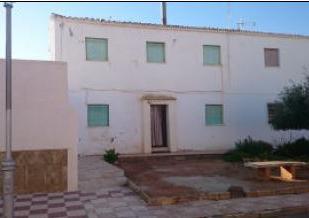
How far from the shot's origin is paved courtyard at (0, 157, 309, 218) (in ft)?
26.2

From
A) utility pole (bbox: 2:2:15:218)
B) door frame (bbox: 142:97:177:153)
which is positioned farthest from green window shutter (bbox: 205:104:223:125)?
utility pole (bbox: 2:2:15:218)

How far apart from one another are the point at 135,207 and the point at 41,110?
365 centimetres

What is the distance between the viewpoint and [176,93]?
1861cm

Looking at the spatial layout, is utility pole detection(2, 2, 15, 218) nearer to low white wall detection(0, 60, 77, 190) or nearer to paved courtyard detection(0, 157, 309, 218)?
paved courtyard detection(0, 157, 309, 218)

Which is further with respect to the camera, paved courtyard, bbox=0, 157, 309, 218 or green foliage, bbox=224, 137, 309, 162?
green foliage, bbox=224, 137, 309, 162

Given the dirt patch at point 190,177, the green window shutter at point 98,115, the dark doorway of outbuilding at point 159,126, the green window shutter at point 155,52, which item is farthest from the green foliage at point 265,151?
the green window shutter at point 98,115

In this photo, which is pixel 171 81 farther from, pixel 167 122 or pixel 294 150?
pixel 294 150

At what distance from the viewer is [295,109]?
15.6 m

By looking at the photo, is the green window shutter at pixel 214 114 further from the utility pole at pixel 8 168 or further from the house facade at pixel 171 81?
the utility pole at pixel 8 168

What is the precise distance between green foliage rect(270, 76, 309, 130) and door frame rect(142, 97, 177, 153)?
15.8 feet

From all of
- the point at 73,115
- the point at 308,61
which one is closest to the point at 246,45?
the point at 308,61

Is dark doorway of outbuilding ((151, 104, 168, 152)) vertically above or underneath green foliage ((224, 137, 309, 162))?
above

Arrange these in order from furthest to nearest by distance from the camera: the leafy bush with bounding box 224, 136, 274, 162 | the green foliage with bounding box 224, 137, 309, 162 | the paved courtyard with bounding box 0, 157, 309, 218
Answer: the green foliage with bounding box 224, 137, 309, 162 < the leafy bush with bounding box 224, 136, 274, 162 < the paved courtyard with bounding box 0, 157, 309, 218

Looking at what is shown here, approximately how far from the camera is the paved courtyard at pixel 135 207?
799cm
